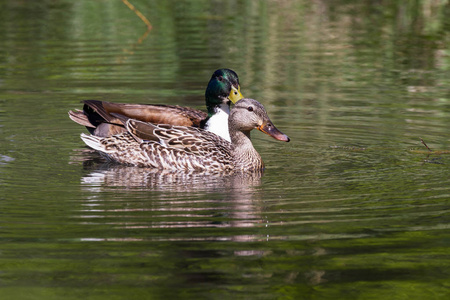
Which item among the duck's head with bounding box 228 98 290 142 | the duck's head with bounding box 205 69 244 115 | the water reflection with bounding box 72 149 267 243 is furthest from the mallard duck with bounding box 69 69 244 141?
the duck's head with bounding box 228 98 290 142

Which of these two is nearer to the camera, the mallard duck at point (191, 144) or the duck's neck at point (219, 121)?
the mallard duck at point (191, 144)

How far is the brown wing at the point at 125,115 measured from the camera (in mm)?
11023

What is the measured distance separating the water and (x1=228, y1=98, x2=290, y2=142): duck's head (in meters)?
0.47

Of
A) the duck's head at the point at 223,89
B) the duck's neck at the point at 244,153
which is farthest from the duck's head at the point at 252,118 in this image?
the duck's head at the point at 223,89

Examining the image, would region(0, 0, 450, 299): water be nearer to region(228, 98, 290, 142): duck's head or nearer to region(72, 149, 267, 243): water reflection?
region(72, 149, 267, 243): water reflection

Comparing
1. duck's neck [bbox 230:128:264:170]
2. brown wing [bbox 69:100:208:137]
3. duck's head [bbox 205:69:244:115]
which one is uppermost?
duck's head [bbox 205:69:244:115]

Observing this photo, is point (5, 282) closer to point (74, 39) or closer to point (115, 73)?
point (115, 73)

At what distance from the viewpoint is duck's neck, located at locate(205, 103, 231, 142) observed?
37.2 ft

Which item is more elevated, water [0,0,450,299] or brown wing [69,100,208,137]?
brown wing [69,100,208,137]

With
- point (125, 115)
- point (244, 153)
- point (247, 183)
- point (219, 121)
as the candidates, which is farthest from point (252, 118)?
point (125, 115)

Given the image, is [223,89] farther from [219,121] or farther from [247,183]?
[247,183]

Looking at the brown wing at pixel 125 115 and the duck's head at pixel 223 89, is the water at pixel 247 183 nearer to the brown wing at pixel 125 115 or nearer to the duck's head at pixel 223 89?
the brown wing at pixel 125 115

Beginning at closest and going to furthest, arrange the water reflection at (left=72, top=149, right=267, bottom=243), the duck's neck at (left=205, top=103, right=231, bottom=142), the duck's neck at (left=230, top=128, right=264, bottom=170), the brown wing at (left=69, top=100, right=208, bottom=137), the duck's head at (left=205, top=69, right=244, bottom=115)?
1. the water reflection at (left=72, top=149, right=267, bottom=243)
2. the duck's neck at (left=230, top=128, right=264, bottom=170)
3. the brown wing at (left=69, top=100, right=208, bottom=137)
4. the duck's neck at (left=205, top=103, right=231, bottom=142)
5. the duck's head at (left=205, top=69, right=244, bottom=115)

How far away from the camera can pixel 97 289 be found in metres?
6.11
